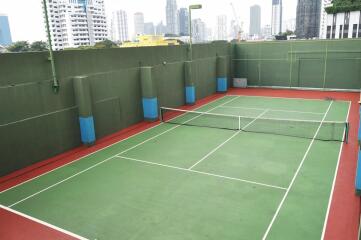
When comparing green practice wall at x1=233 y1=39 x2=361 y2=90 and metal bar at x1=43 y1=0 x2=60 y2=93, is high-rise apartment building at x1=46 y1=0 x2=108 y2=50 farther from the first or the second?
metal bar at x1=43 y1=0 x2=60 y2=93

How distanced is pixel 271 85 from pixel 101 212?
Result: 23550 millimetres

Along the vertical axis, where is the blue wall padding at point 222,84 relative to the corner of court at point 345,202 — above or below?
above

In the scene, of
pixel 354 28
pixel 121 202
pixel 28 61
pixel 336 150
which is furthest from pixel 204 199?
pixel 354 28

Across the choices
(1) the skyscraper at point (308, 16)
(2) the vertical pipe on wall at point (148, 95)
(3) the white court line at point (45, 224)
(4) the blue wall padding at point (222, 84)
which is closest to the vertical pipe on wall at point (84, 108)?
(2) the vertical pipe on wall at point (148, 95)

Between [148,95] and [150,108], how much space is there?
0.74 m

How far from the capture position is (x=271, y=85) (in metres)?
29.4

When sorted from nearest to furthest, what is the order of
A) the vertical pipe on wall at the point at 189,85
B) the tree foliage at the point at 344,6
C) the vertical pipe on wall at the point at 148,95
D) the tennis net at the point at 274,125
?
the tennis net at the point at 274,125
the vertical pipe on wall at the point at 148,95
the vertical pipe on wall at the point at 189,85
the tree foliage at the point at 344,6

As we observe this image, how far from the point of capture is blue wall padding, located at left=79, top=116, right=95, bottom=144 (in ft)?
47.6

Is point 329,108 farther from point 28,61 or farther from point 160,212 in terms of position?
point 28,61

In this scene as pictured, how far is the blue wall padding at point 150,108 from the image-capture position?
726 inches

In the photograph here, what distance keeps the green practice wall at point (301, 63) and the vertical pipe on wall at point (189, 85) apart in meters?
9.10

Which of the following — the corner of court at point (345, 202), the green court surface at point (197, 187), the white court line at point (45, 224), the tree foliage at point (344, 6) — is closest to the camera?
the corner of court at point (345, 202)

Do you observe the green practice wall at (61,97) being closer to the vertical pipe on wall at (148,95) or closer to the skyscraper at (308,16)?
the vertical pipe on wall at (148,95)

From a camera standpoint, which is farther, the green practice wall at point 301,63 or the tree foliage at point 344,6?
the tree foliage at point 344,6
